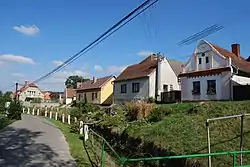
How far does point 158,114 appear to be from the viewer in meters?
19.3

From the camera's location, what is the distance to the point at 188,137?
13625mm

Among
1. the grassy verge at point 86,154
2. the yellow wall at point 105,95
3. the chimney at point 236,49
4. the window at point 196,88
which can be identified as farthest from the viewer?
the yellow wall at point 105,95

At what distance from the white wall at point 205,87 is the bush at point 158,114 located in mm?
9607

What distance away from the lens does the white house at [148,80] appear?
124 ft

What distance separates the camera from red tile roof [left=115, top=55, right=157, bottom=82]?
39406mm

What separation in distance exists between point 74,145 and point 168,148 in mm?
4782

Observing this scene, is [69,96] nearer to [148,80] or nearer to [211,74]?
[148,80]

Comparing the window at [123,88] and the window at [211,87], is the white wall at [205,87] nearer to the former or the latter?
the window at [211,87]

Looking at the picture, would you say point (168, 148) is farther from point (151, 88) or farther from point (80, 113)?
point (151, 88)

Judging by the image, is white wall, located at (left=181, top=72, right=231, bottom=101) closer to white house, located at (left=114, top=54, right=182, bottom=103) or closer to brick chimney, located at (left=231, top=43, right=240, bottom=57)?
white house, located at (left=114, top=54, right=182, bottom=103)

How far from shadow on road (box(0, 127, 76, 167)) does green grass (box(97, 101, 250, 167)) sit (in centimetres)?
488

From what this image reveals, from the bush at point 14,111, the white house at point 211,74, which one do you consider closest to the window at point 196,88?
the white house at point 211,74

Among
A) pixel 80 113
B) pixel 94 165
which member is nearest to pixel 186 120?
pixel 94 165

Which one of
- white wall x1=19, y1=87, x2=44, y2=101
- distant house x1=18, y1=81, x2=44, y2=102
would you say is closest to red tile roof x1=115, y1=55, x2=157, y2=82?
distant house x1=18, y1=81, x2=44, y2=102
